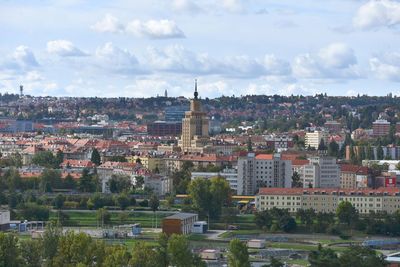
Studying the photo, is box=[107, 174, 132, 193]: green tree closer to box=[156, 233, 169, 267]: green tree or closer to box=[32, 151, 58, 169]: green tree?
box=[32, 151, 58, 169]: green tree

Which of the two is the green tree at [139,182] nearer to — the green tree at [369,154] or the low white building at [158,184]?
the low white building at [158,184]

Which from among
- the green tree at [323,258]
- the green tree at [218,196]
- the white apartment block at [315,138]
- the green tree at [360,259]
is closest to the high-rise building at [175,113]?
the white apartment block at [315,138]

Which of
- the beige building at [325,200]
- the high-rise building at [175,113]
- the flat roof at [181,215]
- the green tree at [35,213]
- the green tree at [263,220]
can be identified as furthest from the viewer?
the high-rise building at [175,113]

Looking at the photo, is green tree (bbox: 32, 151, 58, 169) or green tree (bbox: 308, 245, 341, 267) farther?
green tree (bbox: 32, 151, 58, 169)

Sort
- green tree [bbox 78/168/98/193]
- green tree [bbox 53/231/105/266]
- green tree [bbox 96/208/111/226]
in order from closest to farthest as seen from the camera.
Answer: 1. green tree [bbox 53/231/105/266]
2. green tree [bbox 96/208/111/226]
3. green tree [bbox 78/168/98/193]

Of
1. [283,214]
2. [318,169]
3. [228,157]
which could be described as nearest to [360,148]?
[228,157]

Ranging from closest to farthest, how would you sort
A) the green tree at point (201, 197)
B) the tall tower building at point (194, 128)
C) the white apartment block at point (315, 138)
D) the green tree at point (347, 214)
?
the green tree at point (347, 214) → the green tree at point (201, 197) → the tall tower building at point (194, 128) → the white apartment block at point (315, 138)

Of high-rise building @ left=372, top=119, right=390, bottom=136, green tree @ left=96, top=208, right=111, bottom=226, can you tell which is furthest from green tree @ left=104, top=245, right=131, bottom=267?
high-rise building @ left=372, top=119, right=390, bottom=136
